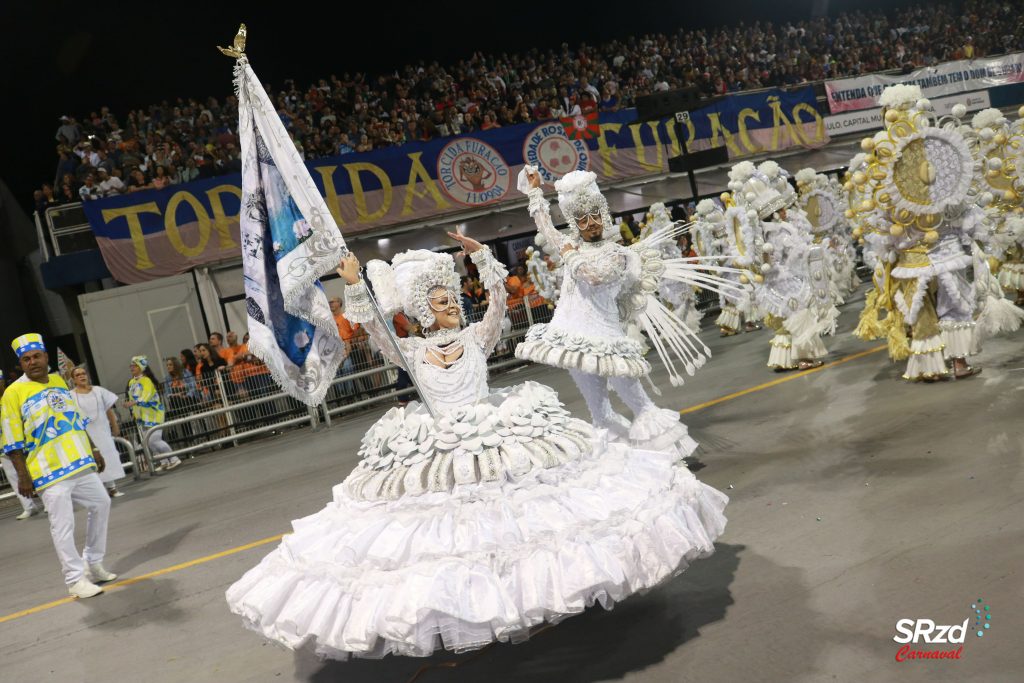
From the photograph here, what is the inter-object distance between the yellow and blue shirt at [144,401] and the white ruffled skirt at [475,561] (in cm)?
907

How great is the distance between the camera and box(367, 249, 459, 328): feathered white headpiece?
475 centimetres

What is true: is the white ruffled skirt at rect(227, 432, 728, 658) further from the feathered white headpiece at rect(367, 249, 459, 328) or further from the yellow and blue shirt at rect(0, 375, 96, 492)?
the yellow and blue shirt at rect(0, 375, 96, 492)

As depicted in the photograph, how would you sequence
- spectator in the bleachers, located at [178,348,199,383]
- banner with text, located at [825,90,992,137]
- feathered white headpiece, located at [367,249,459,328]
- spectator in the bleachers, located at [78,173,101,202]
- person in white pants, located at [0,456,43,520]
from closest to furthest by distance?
feathered white headpiece, located at [367,249,459,328] → person in white pants, located at [0,456,43,520] → spectator in the bleachers, located at [178,348,199,383] → spectator in the bleachers, located at [78,173,101,202] → banner with text, located at [825,90,992,137]

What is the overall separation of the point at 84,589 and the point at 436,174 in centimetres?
1204

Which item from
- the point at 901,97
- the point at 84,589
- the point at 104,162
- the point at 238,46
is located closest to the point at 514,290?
the point at 104,162

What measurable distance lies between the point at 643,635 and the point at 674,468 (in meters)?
0.78

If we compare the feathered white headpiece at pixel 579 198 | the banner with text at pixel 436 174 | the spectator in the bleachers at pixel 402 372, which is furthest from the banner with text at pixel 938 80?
the feathered white headpiece at pixel 579 198

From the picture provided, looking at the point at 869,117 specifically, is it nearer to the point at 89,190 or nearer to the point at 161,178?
the point at 161,178

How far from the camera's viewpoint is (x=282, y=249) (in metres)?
4.59

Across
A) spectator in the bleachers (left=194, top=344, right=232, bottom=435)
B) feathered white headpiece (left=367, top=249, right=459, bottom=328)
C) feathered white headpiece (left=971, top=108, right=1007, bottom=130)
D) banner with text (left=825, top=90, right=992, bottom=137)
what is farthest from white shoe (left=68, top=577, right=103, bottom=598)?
banner with text (left=825, top=90, right=992, bottom=137)

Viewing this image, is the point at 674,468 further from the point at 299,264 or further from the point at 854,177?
the point at 854,177

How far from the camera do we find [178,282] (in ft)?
52.4

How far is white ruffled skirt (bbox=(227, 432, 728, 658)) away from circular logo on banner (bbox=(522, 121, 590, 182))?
14.8 metres

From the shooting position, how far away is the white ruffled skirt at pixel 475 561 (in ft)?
11.6
